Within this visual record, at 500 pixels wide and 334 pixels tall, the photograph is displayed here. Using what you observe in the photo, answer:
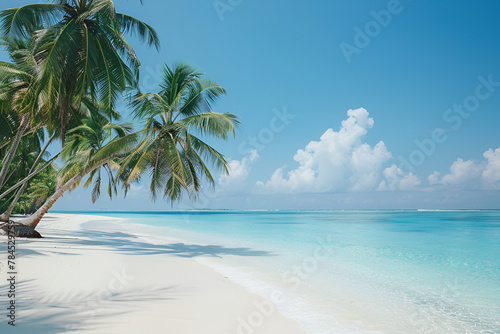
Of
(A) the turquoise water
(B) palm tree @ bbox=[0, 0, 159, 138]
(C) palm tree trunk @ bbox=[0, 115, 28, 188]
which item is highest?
(B) palm tree @ bbox=[0, 0, 159, 138]

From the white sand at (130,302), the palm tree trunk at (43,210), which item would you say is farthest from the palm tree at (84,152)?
the white sand at (130,302)

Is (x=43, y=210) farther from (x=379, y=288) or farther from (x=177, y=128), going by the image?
(x=379, y=288)

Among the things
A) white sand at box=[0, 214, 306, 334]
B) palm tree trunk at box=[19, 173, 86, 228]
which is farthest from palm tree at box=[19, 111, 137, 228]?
white sand at box=[0, 214, 306, 334]

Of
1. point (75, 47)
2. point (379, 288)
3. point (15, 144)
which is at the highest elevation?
point (75, 47)

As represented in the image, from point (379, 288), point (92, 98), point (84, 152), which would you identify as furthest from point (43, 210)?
point (379, 288)

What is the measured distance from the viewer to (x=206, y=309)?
4219 millimetres

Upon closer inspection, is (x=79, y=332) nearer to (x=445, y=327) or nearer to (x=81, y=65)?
(x=445, y=327)

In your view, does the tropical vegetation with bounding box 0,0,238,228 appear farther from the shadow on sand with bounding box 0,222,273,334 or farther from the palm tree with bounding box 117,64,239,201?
the shadow on sand with bounding box 0,222,273,334

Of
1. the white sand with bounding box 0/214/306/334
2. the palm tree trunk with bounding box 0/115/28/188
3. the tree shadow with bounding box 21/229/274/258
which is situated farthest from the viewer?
the tree shadow with bounding box 21/229/274/258

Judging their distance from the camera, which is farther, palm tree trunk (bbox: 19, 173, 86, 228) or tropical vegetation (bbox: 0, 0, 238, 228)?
palm tree trunk (bbox: 19, 173, 86, 228)

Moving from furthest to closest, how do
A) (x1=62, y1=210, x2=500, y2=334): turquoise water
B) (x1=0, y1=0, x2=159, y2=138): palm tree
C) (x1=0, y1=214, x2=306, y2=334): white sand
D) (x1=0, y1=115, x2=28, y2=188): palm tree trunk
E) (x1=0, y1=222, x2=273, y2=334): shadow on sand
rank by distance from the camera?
(x1=0, y1=115, x2=28, y2=188): palm tree trunk < (x1=0, y1=0, x2=159, y2=138): palm tree < (x1=62, y1=210, x2=500, y2=334): turquoise water < (x1=0, y1=214, x2=306, y2=334): white sand < (x1=0, y1=222, x2=273, y2=334): shadow on sand

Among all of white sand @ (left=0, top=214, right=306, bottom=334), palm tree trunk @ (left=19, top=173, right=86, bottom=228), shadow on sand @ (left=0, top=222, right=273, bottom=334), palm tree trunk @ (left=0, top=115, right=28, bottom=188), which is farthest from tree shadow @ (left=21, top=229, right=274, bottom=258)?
shadow on sand @ (left=0, top=222, right=273, bottom=334)

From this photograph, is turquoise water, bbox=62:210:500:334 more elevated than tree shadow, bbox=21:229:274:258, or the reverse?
turquoise water, bbox=62:210:500:334

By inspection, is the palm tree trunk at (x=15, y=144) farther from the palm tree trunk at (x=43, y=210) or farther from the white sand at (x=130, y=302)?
the white sand at (x=130, y=302)
